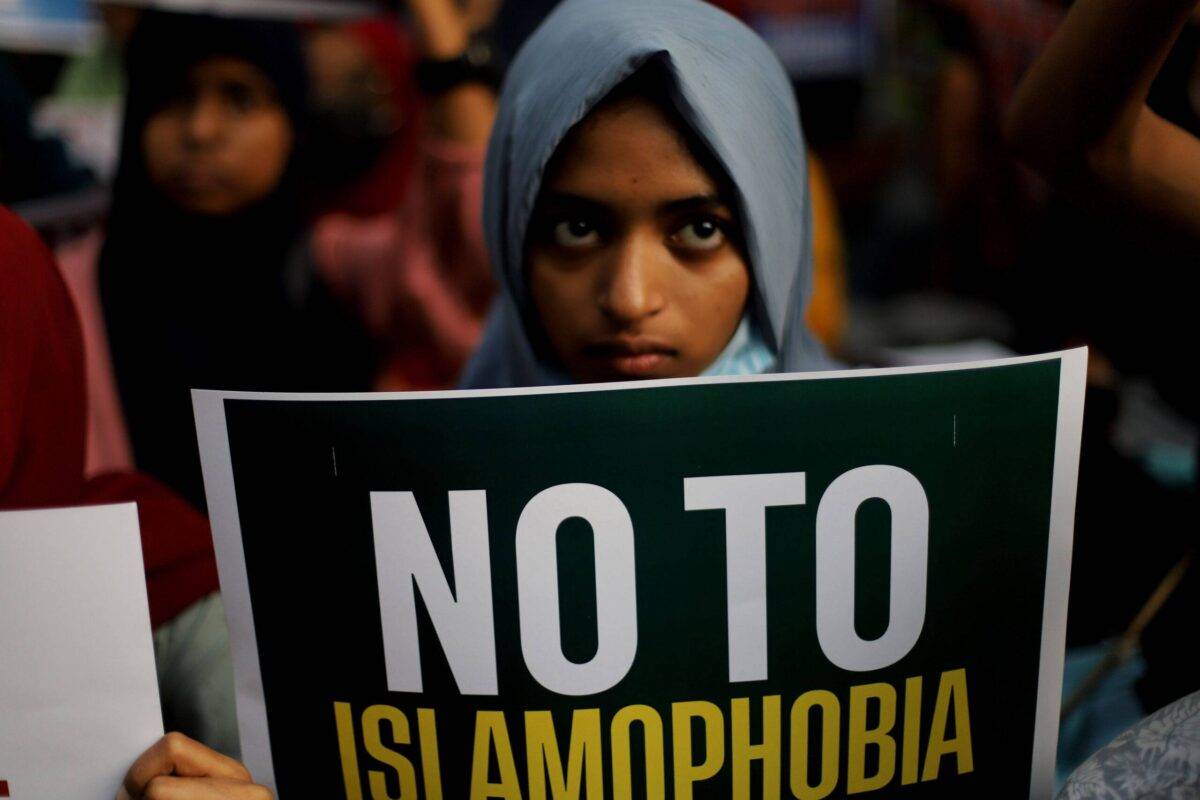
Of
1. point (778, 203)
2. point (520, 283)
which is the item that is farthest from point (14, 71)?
point (778, 203)

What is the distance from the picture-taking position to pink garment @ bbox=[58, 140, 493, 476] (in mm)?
1441

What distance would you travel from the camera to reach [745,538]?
53cm

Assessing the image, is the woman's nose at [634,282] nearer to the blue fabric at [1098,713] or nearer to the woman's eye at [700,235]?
the woman's eye at [700,235]

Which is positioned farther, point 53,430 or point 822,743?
point 53,430

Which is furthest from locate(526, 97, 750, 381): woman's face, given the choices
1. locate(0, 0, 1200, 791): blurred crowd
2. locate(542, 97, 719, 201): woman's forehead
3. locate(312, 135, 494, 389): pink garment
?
locate(312, 135, 494, 389): pink garment

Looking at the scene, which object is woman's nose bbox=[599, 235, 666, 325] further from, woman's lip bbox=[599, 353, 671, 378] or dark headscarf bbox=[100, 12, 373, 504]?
dark headscarf bbox=[100, 12, 373, 504]

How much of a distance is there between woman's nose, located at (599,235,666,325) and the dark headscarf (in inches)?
32.6

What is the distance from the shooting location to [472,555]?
1.73 feet

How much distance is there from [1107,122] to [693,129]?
25 centimetres

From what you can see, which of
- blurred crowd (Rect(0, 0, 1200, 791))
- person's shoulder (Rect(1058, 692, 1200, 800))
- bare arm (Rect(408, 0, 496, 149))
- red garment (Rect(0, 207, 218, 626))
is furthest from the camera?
bare arm (Rect(408, 0, 496, 149))

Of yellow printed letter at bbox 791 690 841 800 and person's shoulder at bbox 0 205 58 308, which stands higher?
person's shoulder at bbox 0 205 58 308

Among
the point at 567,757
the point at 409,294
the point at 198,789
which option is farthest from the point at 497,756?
the point at 409,294

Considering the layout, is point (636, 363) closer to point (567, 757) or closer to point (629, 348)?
point (629, 348)

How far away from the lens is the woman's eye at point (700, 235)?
72cm
